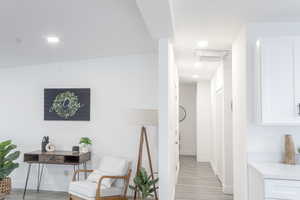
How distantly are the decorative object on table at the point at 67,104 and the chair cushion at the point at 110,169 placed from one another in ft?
3.06

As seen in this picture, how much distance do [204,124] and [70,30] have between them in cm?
579

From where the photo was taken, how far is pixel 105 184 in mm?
3844

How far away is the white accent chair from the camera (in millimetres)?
3619

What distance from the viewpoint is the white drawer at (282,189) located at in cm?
231

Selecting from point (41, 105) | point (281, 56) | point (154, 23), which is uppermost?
point (154, 23)

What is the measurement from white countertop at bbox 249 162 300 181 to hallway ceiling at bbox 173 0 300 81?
1.57 meters

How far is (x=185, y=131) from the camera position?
9.16m

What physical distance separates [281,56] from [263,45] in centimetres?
21

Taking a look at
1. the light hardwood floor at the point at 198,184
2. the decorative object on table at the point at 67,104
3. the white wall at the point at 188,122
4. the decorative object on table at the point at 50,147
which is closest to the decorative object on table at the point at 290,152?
the light hardwood floor at the point at 198,184

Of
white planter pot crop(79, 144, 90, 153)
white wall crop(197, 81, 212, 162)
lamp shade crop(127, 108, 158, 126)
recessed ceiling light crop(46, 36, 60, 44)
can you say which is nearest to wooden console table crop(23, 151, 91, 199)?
white planter pot crop(79, 144, 90, 153)

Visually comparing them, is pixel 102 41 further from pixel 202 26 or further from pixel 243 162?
pixel 243 162

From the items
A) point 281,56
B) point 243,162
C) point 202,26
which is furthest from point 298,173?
point 202,26

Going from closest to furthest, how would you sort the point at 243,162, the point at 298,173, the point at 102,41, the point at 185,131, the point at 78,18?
the point at 298,173 → the point at 78,18 → the point at 243,162 → the point at 102,41 → the point at 185,131

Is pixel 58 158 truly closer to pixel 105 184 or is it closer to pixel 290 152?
pixel 105 184
